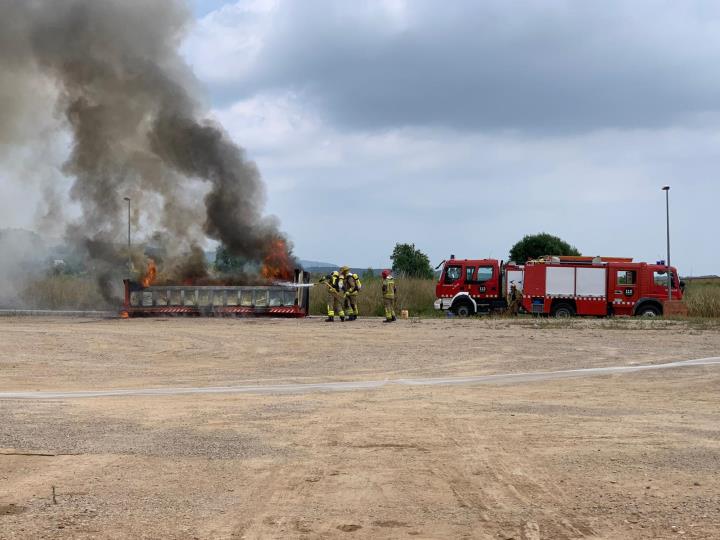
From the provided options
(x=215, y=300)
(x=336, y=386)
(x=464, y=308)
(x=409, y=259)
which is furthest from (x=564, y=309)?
(x=409, y=259)

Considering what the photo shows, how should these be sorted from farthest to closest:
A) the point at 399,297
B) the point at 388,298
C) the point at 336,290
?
the point at 399,297 → the point at 336,290 → the point at 388,298

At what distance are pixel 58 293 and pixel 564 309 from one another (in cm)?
2213

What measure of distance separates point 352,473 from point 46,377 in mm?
8573

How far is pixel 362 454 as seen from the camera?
7.12m

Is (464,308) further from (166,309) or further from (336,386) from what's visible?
(336,386)

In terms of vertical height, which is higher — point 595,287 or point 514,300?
point 595,287

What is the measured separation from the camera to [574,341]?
19.0 metres

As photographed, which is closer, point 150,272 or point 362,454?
point 362,454

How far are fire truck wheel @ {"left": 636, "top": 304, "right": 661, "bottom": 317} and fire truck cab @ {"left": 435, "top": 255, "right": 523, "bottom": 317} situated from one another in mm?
4271

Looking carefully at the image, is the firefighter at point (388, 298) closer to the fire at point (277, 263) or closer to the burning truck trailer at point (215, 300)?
the burning truck trailer at point (215, 300)

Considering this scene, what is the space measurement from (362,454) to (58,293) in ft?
102

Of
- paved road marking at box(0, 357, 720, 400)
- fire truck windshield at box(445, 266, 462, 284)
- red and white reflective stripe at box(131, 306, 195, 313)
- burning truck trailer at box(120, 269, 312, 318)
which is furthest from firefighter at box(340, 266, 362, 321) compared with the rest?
paved road marking at box(0, 357, 720, 400)

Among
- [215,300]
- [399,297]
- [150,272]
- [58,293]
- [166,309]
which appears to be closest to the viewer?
[215,300]

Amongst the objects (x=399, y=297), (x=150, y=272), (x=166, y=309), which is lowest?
(x=166, y=309)
